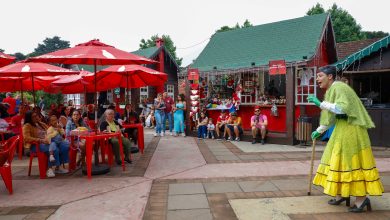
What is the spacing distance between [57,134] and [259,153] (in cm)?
484

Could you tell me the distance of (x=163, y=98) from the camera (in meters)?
13.1

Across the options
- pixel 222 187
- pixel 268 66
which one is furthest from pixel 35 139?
pixel 268 66

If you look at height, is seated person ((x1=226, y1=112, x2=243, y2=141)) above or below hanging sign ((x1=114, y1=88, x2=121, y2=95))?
below

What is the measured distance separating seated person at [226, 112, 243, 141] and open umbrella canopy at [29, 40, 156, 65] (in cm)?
539

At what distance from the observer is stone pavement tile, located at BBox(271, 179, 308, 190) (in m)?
5.27

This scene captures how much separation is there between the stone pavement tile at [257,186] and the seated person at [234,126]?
558cm

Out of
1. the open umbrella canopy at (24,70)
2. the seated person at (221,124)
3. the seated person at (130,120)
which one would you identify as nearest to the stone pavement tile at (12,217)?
the open umbrella canopy at (24,70)

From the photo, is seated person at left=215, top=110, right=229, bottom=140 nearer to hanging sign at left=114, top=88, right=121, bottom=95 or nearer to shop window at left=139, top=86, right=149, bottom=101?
shop window at left=139, top=86, right=149, bottom=101

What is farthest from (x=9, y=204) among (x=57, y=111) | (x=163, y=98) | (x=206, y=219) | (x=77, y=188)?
(x=163, y=98)

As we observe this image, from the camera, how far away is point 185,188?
210 inches

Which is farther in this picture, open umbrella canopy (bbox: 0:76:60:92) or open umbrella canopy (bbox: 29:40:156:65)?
open umbrella canopy (bbox: 0:76:60:92)

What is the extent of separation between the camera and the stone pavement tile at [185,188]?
5.09 m

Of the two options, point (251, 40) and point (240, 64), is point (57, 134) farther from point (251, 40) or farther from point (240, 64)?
point (251, 40)

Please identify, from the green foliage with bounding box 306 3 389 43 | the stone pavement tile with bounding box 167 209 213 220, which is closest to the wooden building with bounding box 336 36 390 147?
the stone pavement tile with bounding box 167 209 213 220
